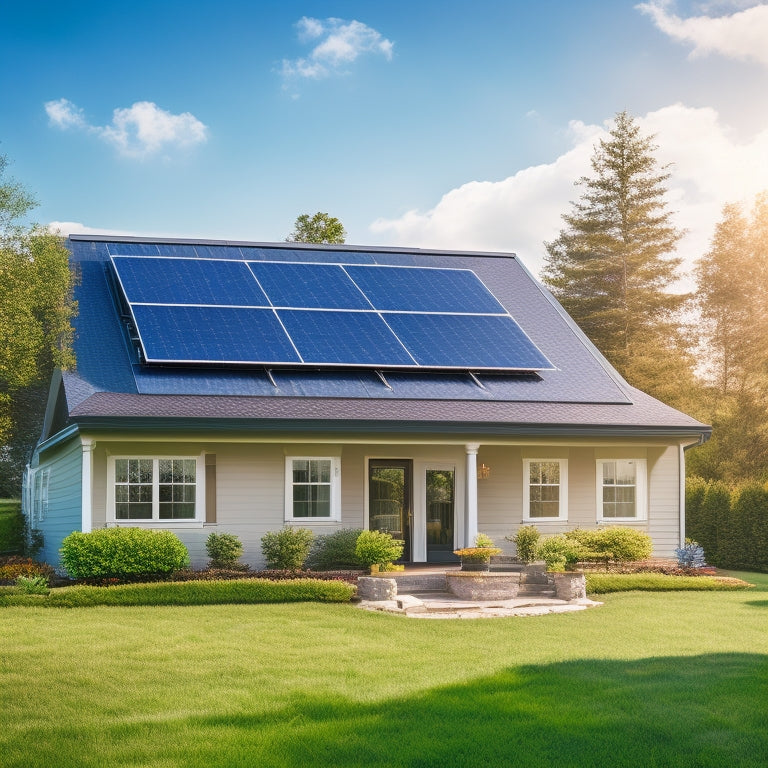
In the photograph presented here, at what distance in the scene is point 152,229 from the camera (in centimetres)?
3734

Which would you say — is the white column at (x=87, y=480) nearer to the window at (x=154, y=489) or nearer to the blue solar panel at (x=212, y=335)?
the window at (x=154, y=489)

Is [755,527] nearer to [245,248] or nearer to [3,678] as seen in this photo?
[245,248]

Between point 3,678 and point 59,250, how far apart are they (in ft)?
39.7

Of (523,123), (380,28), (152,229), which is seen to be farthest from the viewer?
(152,229)

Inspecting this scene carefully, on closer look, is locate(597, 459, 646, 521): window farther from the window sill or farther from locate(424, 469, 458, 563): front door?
the window sill

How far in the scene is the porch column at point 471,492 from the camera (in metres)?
17.6

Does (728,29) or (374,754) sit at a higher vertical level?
(728,29)

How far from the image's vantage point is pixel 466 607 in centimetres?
1471

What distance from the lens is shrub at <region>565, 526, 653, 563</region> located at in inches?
709

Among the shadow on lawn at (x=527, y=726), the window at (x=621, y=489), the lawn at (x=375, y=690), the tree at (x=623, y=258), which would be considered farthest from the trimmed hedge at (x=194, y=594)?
the tree at (x=623, y=258)

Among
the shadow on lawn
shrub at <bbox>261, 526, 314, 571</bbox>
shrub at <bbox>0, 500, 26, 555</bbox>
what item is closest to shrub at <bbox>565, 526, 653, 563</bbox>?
shrub at <bbox>261, 526, 314, 571</bbox>

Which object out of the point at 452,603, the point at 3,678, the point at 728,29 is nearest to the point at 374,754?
the point at 3,678

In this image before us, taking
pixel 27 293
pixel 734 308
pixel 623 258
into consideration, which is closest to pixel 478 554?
pixel 27 293

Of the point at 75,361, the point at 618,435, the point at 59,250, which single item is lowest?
the point at 618,435
